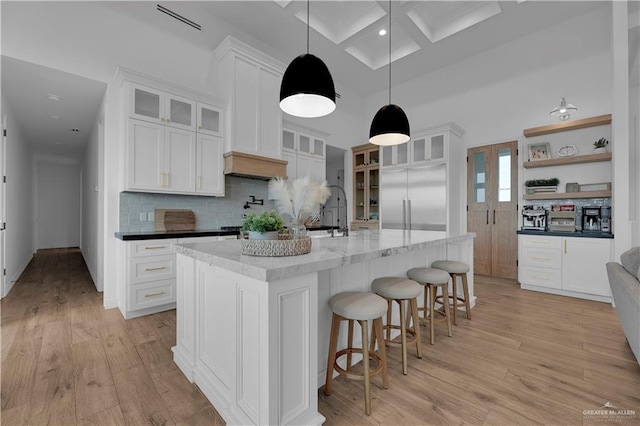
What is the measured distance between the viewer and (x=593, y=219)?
3.83 metres

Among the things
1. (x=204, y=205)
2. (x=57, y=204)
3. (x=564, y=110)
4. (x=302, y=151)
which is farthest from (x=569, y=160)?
(x=57, y=204)

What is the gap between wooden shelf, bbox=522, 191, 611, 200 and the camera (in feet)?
12.4

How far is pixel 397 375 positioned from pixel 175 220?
3.14 meters

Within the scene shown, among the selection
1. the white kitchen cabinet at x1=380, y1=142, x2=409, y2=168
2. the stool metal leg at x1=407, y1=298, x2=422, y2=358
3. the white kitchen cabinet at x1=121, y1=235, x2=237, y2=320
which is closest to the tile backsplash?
the white kitchen cabinet at x1=121, y1=235, x2=237, y2=320

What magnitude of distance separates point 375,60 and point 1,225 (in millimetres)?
6081

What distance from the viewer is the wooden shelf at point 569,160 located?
373 centimetres

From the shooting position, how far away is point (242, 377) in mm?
1348

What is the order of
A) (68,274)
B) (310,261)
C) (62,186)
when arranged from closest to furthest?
(310,261), (68,274), (62,186)

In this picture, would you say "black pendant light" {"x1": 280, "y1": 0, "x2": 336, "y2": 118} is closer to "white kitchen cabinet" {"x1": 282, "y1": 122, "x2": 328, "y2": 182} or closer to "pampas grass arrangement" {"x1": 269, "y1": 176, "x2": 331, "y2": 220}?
"pampas grass arrangement" {"x1": 269, "y1": 176, "x2": 331, "y2": 220}

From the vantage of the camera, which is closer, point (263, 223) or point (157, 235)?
point (263, 223)

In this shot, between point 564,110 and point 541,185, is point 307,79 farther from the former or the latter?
point 541,185

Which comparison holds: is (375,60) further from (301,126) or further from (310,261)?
(310,261)

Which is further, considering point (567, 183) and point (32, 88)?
point (567, 183)

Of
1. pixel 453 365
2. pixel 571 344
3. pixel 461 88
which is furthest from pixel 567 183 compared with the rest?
pixel 453 365
